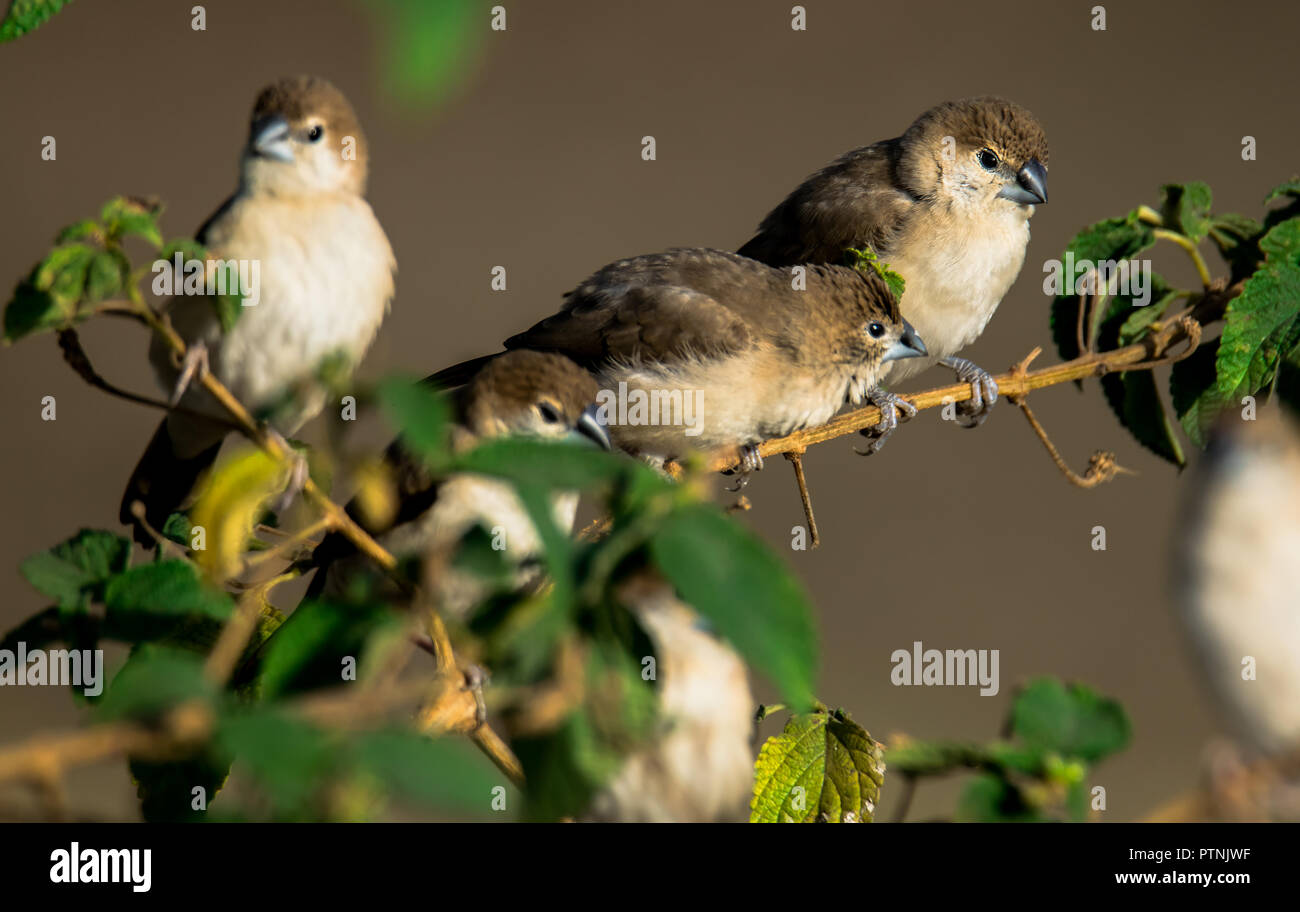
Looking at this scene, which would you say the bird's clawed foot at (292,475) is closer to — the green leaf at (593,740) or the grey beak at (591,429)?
the green leaf at (593,740)

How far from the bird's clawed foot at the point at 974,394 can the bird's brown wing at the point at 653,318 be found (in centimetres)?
54

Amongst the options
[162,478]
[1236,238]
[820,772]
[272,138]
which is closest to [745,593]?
[820,772]

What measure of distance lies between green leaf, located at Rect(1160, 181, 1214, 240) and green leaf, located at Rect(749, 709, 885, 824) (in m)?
1.17

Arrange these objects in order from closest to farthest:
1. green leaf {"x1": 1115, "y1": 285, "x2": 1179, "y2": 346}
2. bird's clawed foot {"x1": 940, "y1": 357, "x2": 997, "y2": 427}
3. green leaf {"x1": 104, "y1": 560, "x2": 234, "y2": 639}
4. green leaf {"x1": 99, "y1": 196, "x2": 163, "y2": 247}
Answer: green leaf {"x1": 99, "y1": 196, "x2": 163, "y2": 247}
green leaf {"x1": 104, "y1": 560, "x2": 234, "y2": 639}
green leaf {"x1": 1115, "y1": 285, "x2": 1179, "y2": 346}
bird's clawed foot {"x1": 940, "y1": 357, "x2": 997, "y2": 427}

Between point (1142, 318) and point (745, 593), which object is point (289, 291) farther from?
point (1142, 318)

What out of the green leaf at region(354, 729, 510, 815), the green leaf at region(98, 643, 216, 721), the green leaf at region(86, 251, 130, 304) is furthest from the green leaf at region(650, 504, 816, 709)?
the green leaf at region(86, 251, 130, 304)

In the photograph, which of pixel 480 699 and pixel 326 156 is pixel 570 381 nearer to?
pixel 326 156

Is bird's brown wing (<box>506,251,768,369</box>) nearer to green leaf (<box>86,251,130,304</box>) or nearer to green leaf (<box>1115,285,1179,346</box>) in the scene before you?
green leaf (<box>1115,285,1179,346</box>)

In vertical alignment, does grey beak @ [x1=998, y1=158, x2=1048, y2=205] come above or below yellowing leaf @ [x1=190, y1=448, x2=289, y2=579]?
above

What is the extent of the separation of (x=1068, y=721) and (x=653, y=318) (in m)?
1.99

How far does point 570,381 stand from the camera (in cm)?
203

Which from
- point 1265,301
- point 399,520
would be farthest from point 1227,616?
point 399,520

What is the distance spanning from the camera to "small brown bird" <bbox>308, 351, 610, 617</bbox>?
6.03 feet
